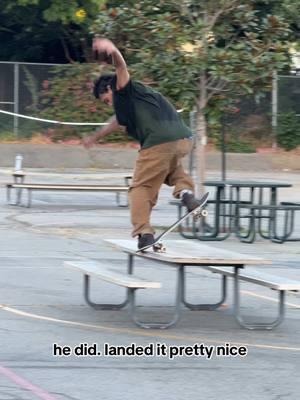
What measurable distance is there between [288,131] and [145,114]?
22.6m

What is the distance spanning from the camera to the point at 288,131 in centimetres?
3098

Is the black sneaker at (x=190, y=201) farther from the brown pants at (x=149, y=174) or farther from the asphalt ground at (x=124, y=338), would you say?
the asphalt ground at (x=124, y=338)

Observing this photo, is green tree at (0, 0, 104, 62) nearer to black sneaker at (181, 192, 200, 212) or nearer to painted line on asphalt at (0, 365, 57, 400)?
black sneaker at (181, 192, 200, 212)

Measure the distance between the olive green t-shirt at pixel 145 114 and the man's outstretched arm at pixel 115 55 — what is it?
0.06 meters

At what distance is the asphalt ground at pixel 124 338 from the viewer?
6977 mm

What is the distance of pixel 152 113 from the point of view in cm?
882

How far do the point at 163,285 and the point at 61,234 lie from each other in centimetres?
454

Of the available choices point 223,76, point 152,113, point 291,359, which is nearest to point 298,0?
point 223,76

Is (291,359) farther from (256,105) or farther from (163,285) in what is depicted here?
(256,105)

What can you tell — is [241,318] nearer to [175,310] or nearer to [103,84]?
[175,310]

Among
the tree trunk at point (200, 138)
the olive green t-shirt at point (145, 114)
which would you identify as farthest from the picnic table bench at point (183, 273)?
the tree trunk at point (200, 138)

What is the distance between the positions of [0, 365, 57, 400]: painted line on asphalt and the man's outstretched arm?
2638 mm

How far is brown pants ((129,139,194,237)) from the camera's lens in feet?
29.1

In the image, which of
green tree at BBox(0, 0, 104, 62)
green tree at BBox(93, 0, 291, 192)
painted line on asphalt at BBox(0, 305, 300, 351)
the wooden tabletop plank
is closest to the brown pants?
the wooden tabletop plank
